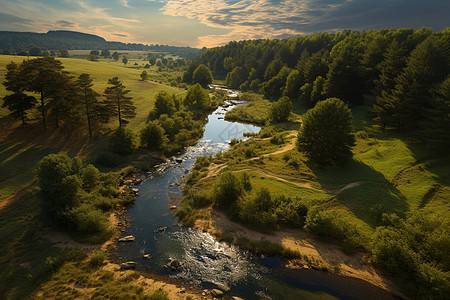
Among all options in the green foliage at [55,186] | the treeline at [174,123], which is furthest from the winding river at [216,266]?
the treeline at [174,123]

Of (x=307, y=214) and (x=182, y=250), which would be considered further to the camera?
(x=307, y=214)

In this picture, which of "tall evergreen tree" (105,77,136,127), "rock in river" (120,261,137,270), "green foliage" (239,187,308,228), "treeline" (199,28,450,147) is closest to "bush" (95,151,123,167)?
"tall evergreen tree" (105,77,136,127)

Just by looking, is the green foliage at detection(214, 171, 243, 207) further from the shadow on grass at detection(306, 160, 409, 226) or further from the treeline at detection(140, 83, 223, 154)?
the treeline at detection(140, 83, 223, 154)

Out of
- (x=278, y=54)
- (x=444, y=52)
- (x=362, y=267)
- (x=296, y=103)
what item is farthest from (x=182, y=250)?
(x=278, y=54)

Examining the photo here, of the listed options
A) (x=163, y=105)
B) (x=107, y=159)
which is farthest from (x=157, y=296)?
(x=163, y=105)

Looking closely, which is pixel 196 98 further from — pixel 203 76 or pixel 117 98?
pixel 203 76

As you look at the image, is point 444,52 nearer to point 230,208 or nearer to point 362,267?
point 362,267

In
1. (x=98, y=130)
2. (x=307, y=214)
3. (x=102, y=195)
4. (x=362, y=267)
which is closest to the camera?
(x=362, y=267)
